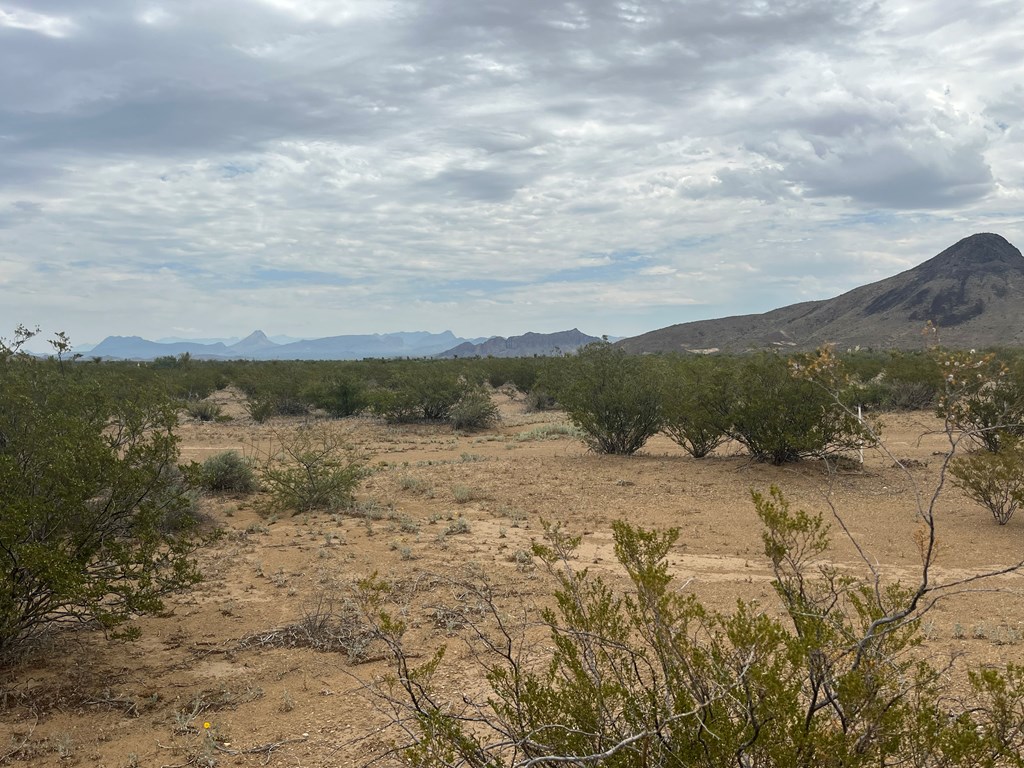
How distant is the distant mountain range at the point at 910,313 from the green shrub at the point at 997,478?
7701cm

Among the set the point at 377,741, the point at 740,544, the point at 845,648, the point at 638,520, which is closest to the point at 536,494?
the point at 638,520

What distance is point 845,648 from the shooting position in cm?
302

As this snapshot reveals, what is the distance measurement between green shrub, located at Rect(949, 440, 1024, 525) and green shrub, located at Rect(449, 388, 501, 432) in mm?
17732

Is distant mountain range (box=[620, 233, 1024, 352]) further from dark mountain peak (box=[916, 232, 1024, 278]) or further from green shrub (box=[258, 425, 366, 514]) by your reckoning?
green shrub (box=[258, 425, 366, 514])

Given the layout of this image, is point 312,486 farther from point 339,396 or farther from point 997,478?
point 339,396

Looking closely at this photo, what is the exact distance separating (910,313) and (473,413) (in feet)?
298

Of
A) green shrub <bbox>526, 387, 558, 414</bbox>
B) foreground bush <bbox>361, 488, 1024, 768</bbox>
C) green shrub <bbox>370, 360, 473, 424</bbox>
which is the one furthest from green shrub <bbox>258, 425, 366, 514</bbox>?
green shrub <bbox>526, 387, 558, 414</bbox>

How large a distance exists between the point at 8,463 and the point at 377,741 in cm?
385

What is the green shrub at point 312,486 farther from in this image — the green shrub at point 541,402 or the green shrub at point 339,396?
the green shrub at point 541,402

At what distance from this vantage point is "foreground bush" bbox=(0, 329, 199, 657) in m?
5.86

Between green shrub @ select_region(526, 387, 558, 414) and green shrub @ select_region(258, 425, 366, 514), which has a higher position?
green shrub @ select_region(526, 387, 558, 414)

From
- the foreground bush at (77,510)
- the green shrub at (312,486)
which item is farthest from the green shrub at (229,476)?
the foreground bush at (77,510)

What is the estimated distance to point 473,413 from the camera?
27500mm

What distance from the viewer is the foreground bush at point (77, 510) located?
586 cm
